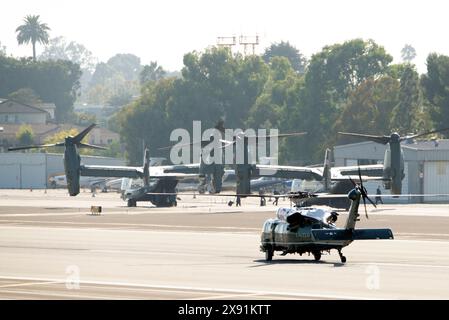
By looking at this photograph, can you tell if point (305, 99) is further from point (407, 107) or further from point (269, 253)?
point (269, 253)

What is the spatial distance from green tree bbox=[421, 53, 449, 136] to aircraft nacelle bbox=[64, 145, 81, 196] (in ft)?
214

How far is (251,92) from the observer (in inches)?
7657

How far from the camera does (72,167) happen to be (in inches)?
3696

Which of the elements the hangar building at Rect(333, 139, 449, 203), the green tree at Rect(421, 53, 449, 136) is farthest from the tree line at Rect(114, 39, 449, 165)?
the hangar building at Rect(333, 139, 449, 203)

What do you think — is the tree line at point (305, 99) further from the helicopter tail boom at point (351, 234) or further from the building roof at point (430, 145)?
the helicopter tail boom at point (351, 234)

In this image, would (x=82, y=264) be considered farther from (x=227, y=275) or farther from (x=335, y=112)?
(x=335, y=112)

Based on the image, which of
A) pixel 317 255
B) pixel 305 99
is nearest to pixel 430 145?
pixel 305 99

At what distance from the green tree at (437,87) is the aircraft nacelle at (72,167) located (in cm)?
6515

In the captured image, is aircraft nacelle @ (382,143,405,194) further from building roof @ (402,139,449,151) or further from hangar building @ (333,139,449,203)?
building roof @ (402,139,449,151)

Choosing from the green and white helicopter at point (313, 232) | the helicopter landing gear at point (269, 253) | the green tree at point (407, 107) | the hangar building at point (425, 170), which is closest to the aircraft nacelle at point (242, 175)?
the hangar building at point (425, 170)

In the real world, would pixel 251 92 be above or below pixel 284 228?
above

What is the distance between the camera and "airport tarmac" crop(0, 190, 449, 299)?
30781 millimetres
